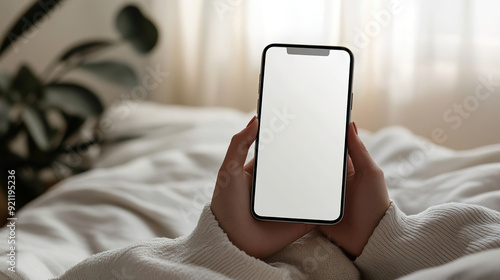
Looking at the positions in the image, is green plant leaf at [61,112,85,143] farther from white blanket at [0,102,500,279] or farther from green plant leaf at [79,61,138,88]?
white blanket at [0,102,500,279]

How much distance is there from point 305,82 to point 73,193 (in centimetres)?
45

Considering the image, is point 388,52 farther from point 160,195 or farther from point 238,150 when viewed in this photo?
point 238,150

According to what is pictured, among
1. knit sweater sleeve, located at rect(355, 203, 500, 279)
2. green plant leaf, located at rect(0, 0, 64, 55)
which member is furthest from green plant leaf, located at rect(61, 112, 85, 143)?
knit sweater sleeve, located at rect(355, 203, 500, 279)

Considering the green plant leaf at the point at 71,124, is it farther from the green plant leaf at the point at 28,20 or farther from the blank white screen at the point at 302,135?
the blank white screen at the point at 302,135

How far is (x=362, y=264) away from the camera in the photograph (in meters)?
0.54

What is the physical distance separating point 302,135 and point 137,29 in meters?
0.93

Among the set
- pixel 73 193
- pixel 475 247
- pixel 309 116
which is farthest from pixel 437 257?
pixel 73 193

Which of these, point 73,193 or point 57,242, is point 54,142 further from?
point 57,242

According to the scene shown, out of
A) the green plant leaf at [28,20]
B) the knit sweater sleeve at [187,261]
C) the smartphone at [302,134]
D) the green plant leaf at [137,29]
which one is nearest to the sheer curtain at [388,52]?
the green plant leaf at [137,29]

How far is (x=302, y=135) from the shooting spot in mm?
586

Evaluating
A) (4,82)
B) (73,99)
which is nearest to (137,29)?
(73,99)

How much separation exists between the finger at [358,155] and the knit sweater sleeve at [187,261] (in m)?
0.12

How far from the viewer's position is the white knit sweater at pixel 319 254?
50cm

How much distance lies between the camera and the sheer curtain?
166cm
